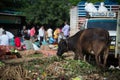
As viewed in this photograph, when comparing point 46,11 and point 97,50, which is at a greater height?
point 97,50

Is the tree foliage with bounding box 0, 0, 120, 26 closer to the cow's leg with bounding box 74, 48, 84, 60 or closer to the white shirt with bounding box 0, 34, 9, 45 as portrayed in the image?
the white shirt with bounding box 0, 34, 9, 45

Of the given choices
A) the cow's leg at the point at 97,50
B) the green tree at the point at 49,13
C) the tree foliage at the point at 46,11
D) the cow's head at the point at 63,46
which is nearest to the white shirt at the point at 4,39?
the cow's head at the point at 63,46

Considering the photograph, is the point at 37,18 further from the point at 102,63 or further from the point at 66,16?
the point at 102,63

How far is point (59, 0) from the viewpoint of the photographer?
157 feet

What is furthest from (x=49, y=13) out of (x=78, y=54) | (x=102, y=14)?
(x=78, y=54)

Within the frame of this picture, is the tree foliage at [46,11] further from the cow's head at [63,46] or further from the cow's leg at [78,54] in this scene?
the cow's leg at [78,54]

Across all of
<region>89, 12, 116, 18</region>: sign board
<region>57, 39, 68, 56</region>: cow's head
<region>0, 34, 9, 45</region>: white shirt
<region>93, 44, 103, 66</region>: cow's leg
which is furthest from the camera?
<region>0, 34, 9, 45</region>: white shirt

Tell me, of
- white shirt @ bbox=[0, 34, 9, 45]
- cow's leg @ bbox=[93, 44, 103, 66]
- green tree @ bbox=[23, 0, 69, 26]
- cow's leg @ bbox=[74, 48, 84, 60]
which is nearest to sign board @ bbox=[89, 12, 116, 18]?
cow's leg @ bbox=[74, 48, 84, 60]

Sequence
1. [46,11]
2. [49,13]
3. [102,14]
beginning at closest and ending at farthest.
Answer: [102,14] → [49,13] → [46,11]

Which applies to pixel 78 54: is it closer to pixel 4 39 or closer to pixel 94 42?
pixel 94 42

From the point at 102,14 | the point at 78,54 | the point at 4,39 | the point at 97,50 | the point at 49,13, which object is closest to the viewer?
the point at 97,50

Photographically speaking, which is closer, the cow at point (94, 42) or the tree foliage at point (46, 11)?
the cow at point (94, 42)

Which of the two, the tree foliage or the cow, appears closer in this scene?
the cow

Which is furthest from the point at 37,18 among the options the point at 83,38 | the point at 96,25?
the point at 83,38
